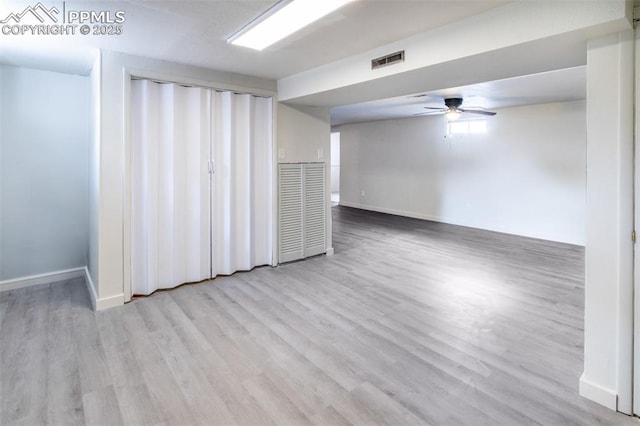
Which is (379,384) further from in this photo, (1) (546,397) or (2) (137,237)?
(2) (137,237)

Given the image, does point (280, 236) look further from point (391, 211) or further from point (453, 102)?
point (391, 211)

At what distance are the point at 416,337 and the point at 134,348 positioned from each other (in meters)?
2.13

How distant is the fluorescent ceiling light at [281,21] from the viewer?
87.6 inches

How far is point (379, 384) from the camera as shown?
7.14 feet

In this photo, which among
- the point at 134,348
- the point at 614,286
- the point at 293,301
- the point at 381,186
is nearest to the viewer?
the point at 614,286

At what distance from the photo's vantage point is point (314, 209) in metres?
4.99

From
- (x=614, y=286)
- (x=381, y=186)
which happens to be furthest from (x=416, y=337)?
(x=381, y=186)

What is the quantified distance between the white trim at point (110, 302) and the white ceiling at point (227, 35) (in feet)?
7.39

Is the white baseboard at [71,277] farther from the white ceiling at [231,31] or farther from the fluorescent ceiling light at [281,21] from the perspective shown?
the fluorescent ceiling light at [281,21]

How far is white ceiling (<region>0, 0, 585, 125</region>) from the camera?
7.38 feet

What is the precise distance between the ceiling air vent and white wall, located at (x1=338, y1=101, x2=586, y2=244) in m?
4.55

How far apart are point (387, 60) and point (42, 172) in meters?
3.89

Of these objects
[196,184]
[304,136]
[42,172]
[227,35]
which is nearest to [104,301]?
[196,184]

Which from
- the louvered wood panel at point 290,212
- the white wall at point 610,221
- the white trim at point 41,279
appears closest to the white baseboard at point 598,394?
the white wall at point 610,221
